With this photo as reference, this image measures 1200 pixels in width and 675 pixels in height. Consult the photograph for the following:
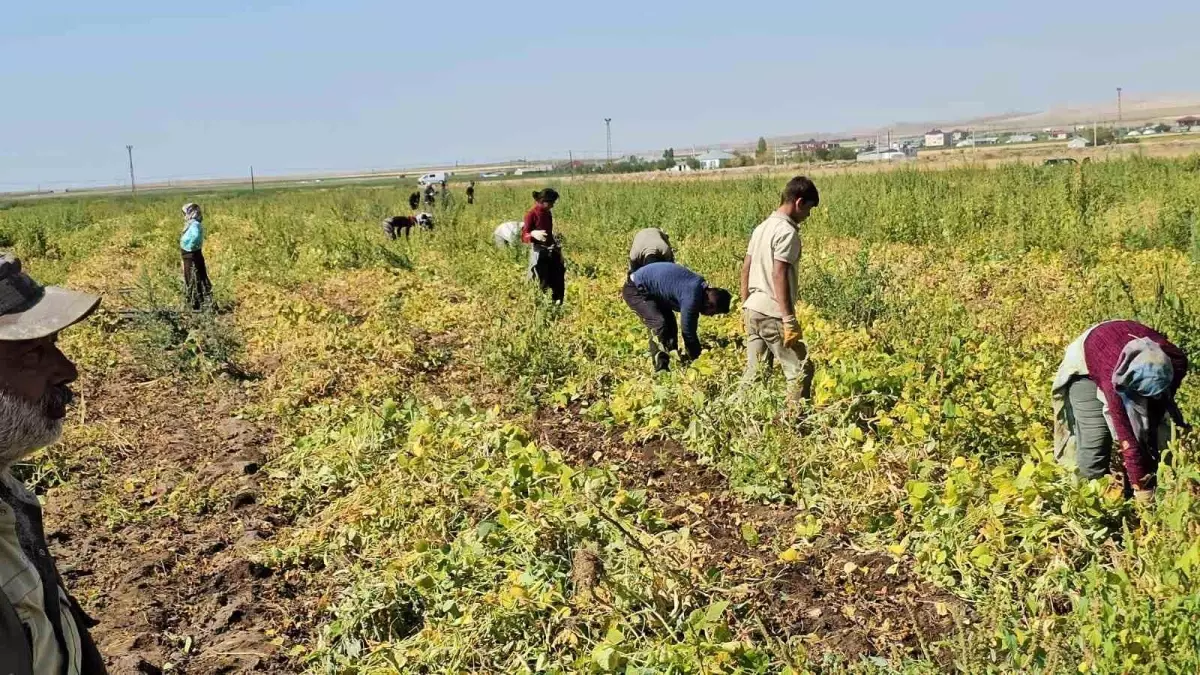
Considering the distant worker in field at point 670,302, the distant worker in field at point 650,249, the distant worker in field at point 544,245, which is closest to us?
the distant worker in field at point 670,302

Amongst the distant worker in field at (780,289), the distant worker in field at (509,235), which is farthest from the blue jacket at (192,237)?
the distant worker in field at (780,289)

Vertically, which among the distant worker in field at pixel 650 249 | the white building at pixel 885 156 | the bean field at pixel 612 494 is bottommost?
the bean field at pixel 612 494

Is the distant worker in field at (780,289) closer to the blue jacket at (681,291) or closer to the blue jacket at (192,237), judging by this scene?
the blue jacket at (681,291)

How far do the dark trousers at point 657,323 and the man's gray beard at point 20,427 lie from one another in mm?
5024

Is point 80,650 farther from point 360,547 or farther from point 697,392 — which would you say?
point 697,392

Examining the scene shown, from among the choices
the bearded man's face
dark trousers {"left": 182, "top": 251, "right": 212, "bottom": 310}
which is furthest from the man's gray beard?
dark trousers {"left": 182, "top": 251, "right": 212, "bottom": 310}

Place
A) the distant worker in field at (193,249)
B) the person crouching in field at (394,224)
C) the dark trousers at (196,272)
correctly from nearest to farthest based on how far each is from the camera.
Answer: the dark trousers at (196,272)
the distant worker in field at (193,249)
the person crouching in field at (394,224)

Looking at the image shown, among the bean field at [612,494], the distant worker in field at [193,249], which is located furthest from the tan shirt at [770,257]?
the distant worker in field at [193,249]

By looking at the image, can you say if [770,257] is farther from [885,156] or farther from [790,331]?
[885,156]

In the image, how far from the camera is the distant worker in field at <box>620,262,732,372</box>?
21.6 ft

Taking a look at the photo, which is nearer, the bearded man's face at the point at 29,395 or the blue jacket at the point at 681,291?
the bearded man's face at the point at 29,395

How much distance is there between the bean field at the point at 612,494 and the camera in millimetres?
3408

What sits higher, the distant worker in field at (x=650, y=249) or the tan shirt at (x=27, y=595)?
the distant worker in field at (x=650, y=249)

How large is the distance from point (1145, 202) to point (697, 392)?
9.54 metres
